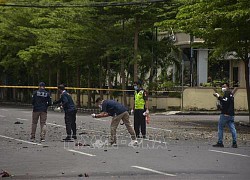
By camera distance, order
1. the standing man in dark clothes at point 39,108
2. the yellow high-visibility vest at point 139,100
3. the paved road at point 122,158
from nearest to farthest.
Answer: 1. the paved road at point 122,158
2. the standing man in dark clothes at point 39,108
3. the yellow high-visibility vest at point 139,100

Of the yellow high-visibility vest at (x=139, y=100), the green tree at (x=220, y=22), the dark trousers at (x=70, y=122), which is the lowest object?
the dark trousers at (x=70, y=122)

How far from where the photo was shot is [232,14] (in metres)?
22.5

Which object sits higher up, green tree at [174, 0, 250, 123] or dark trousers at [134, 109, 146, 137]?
green tree at [174, 0, 250, 123]

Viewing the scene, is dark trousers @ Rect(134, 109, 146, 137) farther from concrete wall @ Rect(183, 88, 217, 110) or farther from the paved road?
concrete wall @ Rect(183, 88, 217, 110)

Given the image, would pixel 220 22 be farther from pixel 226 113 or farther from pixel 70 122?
pixel 70 122

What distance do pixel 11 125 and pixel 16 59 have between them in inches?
975

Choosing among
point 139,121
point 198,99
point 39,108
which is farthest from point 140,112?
point 198,99

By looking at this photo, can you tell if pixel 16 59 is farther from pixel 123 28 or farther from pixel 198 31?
pixel 198 31

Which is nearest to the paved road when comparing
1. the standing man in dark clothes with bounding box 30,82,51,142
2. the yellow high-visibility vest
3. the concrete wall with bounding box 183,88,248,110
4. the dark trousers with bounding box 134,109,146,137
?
the dark trousers with bounding box 134,109,146,137

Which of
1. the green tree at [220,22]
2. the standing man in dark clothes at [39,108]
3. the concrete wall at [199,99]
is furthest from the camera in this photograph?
the concrete wall at [199,99]

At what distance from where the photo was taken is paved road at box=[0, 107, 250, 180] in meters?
12.1

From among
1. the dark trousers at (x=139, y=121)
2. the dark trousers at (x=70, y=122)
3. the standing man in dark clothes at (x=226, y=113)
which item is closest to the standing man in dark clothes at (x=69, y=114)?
the dark trousers at (x=70, y=122)

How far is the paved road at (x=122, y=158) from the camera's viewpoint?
476 inches

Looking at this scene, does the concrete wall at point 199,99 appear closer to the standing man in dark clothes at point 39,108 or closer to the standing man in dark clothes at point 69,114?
the standing man in dark clothes at point 69,114
